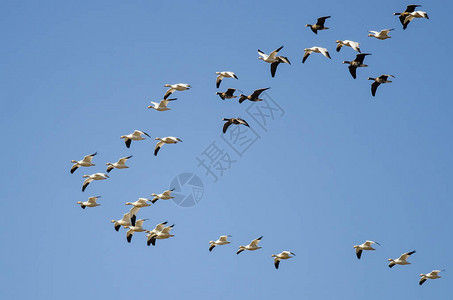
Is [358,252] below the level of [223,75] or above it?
below

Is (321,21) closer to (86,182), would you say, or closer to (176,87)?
(176,87)

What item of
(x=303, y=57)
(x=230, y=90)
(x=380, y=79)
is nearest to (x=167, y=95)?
(x=230, y=90)

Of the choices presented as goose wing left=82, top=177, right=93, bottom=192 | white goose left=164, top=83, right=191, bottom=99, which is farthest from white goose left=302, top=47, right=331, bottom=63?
goose wing left=82, top=177, right=93, bottom=192

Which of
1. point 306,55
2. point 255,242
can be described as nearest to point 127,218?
point 255,242

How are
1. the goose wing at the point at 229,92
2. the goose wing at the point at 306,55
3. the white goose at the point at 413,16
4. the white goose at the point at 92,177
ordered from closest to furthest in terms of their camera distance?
the white goose at the point at 413,16 → the goose wing at the point at 306,55 → the goose wing at the point at 229,92 → the white goose at the point at 92,177

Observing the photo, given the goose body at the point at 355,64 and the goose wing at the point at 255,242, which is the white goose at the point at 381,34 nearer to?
the goose body at the point at 355,64

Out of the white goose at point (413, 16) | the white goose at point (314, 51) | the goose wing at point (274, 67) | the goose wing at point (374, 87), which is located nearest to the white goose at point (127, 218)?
the goose wing at point (274, 67)

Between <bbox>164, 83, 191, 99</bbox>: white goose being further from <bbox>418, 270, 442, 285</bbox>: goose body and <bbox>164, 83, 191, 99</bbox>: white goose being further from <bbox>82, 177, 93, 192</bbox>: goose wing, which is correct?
<bbox>418, 270, 442, 285</bbox>: goose body

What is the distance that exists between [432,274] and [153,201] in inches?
532

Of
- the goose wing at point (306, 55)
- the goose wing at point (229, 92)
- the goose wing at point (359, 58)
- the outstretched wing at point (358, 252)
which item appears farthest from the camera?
the outstretched wing at point (358, 252)

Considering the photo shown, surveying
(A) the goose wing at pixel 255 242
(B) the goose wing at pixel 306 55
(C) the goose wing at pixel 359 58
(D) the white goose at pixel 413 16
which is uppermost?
(B) the goose wing at pixel 306 55

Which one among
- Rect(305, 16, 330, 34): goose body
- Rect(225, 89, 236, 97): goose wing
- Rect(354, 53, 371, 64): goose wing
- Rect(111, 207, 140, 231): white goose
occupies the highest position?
Rect(305, 16, 330, 34): goose body

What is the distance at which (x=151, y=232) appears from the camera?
55156 millimetres

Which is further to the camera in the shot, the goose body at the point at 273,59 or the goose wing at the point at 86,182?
the goose wing at the point at 86,182
